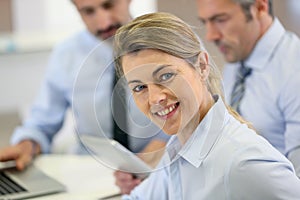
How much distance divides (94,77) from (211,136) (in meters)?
0.29

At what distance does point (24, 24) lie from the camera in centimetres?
336

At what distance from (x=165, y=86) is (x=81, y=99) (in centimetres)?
33

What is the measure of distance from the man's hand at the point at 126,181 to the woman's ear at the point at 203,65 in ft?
1.25

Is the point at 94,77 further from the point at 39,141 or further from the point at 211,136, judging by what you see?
the point at 39,141

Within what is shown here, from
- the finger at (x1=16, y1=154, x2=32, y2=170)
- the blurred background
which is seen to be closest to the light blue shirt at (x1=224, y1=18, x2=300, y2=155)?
the finger at (x1=16, y1=154, x2=32, y2=170)

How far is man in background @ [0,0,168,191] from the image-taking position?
1.12 metres

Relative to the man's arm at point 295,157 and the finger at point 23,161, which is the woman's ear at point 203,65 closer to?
the man's arm at point 295,157

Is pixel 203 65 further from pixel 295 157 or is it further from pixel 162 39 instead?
pixel 295 157

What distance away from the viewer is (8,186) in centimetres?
140

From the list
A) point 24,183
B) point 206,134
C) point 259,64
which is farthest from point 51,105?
point 206,134

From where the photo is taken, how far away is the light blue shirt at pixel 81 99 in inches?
41.8

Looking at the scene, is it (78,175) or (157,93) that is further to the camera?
(78,175)

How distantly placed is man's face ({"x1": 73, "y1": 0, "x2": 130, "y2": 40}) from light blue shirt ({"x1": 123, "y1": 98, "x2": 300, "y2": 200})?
1.67 feet

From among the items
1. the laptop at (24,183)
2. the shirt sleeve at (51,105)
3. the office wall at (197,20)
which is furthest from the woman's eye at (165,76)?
the shirt sleeve at (51,105)
